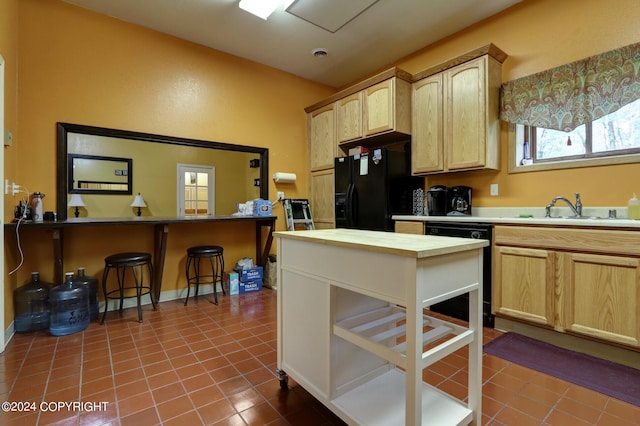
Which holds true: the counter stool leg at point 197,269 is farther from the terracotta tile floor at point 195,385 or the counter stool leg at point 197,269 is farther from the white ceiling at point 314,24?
the white ceiling at point 314,24

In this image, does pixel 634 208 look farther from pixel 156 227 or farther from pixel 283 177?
pixel 156 227

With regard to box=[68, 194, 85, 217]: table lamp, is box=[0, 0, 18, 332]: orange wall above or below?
above

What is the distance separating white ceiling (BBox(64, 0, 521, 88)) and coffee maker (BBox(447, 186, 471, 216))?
1.74 meters

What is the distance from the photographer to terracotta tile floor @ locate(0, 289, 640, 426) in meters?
1.49

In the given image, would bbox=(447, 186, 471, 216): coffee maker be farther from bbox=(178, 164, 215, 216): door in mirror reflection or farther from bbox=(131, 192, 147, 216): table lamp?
bbox=(131, 192, 147, 216): table lamp

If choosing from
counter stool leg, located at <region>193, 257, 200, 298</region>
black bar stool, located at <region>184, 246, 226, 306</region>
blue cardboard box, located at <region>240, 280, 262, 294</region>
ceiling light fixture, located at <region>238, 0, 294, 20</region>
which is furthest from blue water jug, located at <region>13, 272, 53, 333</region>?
ceiling light fixture, located at <region>238, 0, 294, 20</region>

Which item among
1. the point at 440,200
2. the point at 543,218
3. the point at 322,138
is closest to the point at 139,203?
the point at 322,138

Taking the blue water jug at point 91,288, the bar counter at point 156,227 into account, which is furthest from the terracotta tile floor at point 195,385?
the bar counter at point 156,227

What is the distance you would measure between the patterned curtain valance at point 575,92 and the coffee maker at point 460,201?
30.0 inches

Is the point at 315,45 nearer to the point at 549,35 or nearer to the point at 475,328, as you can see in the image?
the point at 549,35

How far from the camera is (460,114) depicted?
295 centimetres

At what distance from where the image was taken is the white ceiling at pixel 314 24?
2.86 meters

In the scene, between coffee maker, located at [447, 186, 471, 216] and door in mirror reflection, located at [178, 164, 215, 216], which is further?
door in mirror reflection, located at [178, 164, 215, 216]

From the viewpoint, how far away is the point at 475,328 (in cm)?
134
